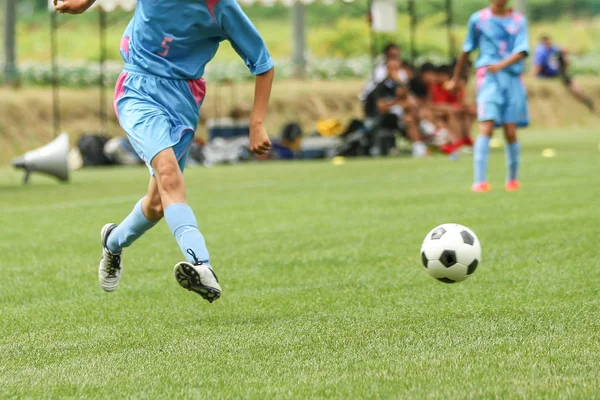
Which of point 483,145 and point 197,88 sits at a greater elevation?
point 197,88

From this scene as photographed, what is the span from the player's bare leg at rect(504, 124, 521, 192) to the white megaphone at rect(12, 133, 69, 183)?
6.84 metres

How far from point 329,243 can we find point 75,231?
2706 mm

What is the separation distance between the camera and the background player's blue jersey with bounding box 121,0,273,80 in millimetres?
6156

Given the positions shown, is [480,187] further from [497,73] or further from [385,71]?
[385,71]

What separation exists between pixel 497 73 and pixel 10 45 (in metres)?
17.7

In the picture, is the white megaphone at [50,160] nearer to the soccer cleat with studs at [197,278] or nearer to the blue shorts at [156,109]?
the blue shorts at [156,109]

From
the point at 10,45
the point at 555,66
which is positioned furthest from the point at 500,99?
the point at 555,66

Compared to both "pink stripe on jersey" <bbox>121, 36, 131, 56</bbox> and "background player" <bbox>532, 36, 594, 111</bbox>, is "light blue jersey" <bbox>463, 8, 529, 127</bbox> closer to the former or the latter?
"pink stripe on jersey" <bbox>121, 36, 131, 56</bbox>

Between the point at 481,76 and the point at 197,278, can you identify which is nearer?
the point at 197,278

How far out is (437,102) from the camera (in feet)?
76.0

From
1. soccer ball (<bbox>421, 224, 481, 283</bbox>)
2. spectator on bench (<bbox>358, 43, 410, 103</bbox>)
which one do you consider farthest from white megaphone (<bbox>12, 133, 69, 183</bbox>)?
soccer ball (<bbox>421, 224, 481, 283</bbox>)

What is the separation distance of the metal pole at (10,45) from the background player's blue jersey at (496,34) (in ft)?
56.0

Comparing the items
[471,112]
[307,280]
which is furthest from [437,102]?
[307,280]

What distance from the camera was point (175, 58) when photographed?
6.29 metres
